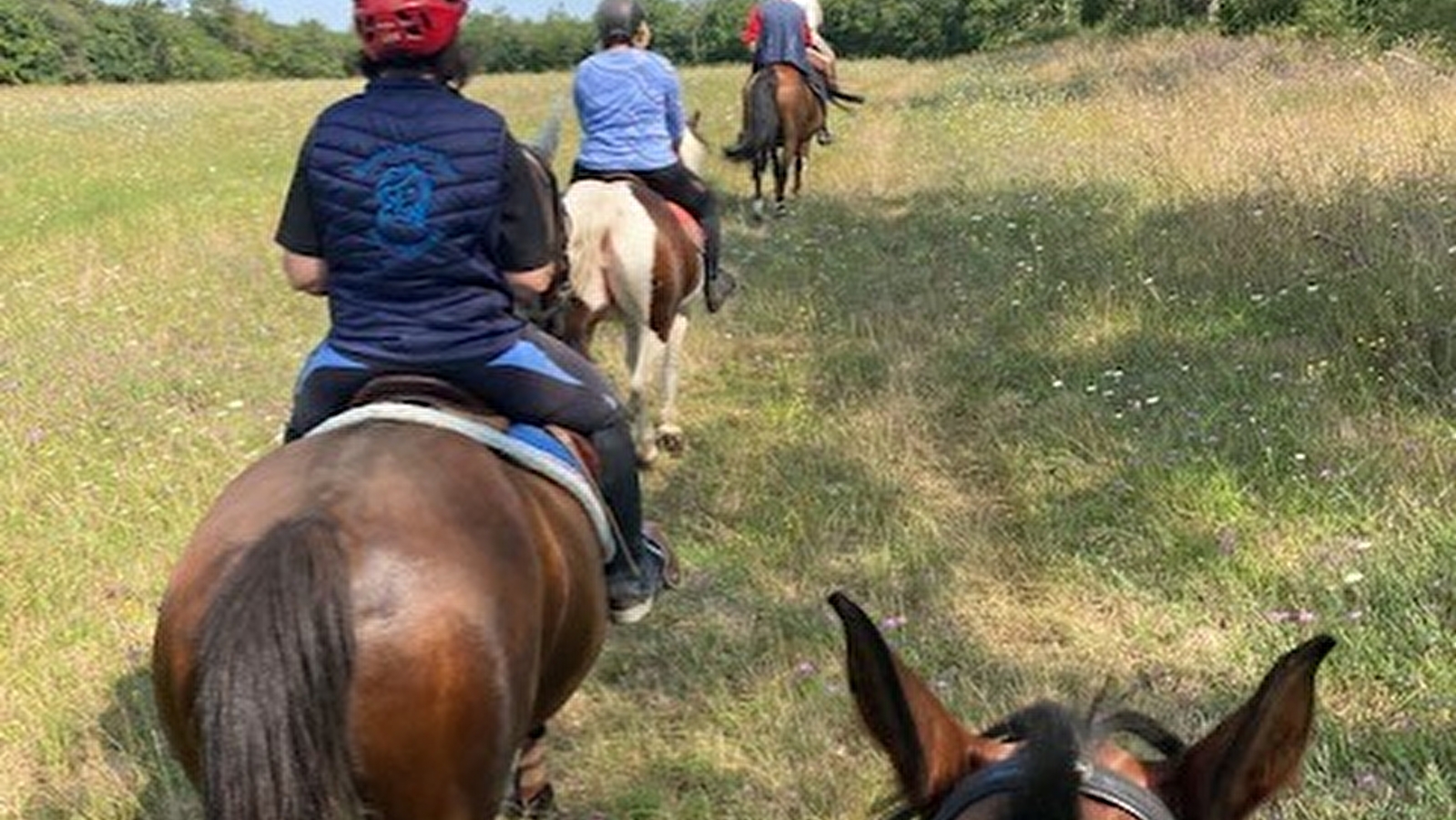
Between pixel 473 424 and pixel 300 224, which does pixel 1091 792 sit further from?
pixel 300 224

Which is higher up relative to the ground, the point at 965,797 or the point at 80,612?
the point at 965,797

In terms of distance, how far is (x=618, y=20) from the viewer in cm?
659

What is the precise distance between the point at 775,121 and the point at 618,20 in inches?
309

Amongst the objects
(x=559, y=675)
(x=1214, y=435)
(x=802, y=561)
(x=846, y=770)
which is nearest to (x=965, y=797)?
(x=559, y=675)

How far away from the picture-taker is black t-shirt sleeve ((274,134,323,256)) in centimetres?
322

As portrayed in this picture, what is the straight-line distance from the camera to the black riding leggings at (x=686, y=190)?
7.05m

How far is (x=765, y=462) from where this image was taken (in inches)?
262

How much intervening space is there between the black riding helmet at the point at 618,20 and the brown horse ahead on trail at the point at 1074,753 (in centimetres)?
538

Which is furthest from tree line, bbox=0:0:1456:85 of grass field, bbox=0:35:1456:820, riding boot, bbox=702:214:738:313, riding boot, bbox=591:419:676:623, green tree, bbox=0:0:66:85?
riding boot, bbox=591:419:676:623

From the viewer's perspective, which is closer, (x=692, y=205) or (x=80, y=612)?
(x=80, y=612)

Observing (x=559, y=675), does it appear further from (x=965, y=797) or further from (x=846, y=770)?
(x=965, y=797)

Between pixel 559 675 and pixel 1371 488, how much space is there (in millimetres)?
3412

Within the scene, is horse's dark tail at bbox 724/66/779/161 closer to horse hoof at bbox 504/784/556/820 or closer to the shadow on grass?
the shadow on grass

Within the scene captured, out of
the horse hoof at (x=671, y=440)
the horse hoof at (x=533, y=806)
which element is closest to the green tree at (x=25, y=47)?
the horse hoof at (x=671, y=440)
